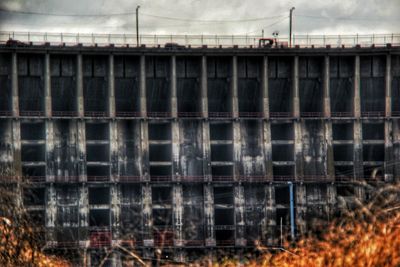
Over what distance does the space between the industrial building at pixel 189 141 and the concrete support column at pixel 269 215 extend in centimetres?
9

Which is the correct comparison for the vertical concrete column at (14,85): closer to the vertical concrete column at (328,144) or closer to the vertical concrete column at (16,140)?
the vertical concrete column at (16,140)

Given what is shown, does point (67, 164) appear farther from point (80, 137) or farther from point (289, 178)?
point (289, 178)

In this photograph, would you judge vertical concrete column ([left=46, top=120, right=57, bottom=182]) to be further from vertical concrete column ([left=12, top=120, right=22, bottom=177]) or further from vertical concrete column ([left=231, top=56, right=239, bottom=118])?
vertical concrete column ([left=231, top=56, right=239, bottom=118])

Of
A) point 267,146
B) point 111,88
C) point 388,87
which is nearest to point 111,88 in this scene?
point 111,88

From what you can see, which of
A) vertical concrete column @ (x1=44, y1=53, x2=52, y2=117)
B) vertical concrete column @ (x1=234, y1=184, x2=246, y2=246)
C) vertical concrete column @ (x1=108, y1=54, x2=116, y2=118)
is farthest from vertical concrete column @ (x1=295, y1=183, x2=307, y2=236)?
vertical concrete column @ (x1=44, y1=53, x2=52, y2=117)

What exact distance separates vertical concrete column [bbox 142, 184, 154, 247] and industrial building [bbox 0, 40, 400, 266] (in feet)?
0.35

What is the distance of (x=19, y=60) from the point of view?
78.4 meters

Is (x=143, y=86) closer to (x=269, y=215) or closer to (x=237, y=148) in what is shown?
(x=237, y=148)

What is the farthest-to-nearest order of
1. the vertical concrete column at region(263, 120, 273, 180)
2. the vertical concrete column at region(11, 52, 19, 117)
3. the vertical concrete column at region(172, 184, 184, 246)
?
the vertical concrete column at region(263, 120, 273, 180)
the vertical concrete column at region(172, 184, 184, 246)
the vertical concrete column at region(11, 52, 19, 117)

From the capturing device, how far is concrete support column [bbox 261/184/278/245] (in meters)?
78.3

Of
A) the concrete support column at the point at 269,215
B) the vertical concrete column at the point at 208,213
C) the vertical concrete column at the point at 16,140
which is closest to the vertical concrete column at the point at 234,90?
the vertical concrete column at the point at 208,213

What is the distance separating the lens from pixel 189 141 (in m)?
78.6

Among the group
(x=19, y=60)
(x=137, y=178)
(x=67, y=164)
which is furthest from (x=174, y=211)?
(x=19, y=60)

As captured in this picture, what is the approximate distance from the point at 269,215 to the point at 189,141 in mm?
9432
